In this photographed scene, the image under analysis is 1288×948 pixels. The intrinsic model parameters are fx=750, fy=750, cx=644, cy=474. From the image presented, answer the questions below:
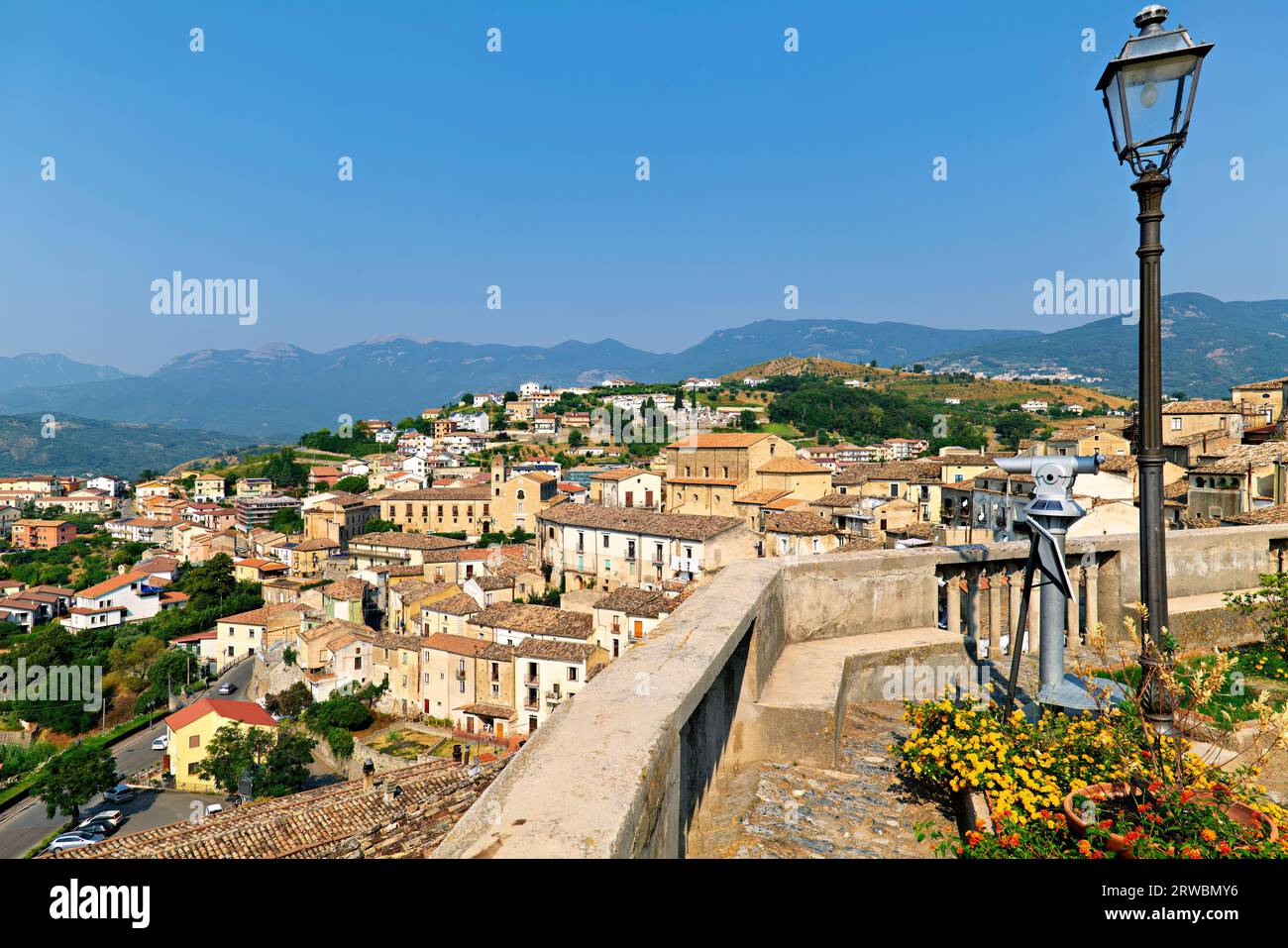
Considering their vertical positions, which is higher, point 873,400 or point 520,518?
point 873,400

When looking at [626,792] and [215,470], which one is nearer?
[626,792]

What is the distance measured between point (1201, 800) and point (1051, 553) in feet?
4.50

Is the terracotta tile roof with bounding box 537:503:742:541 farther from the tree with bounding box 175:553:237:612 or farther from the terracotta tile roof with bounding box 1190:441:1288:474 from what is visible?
the tree with bounding box 175:553:237:612

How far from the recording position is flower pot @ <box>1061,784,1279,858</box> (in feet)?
8.45

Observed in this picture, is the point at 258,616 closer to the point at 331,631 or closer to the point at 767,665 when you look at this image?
the point at 331,631

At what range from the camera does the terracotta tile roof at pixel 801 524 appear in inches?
1944

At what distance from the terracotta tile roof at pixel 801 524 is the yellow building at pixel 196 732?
108 ft

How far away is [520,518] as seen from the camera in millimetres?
81500

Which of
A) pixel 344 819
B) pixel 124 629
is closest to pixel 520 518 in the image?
pixel 124 629

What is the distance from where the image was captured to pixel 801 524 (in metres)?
50.8
